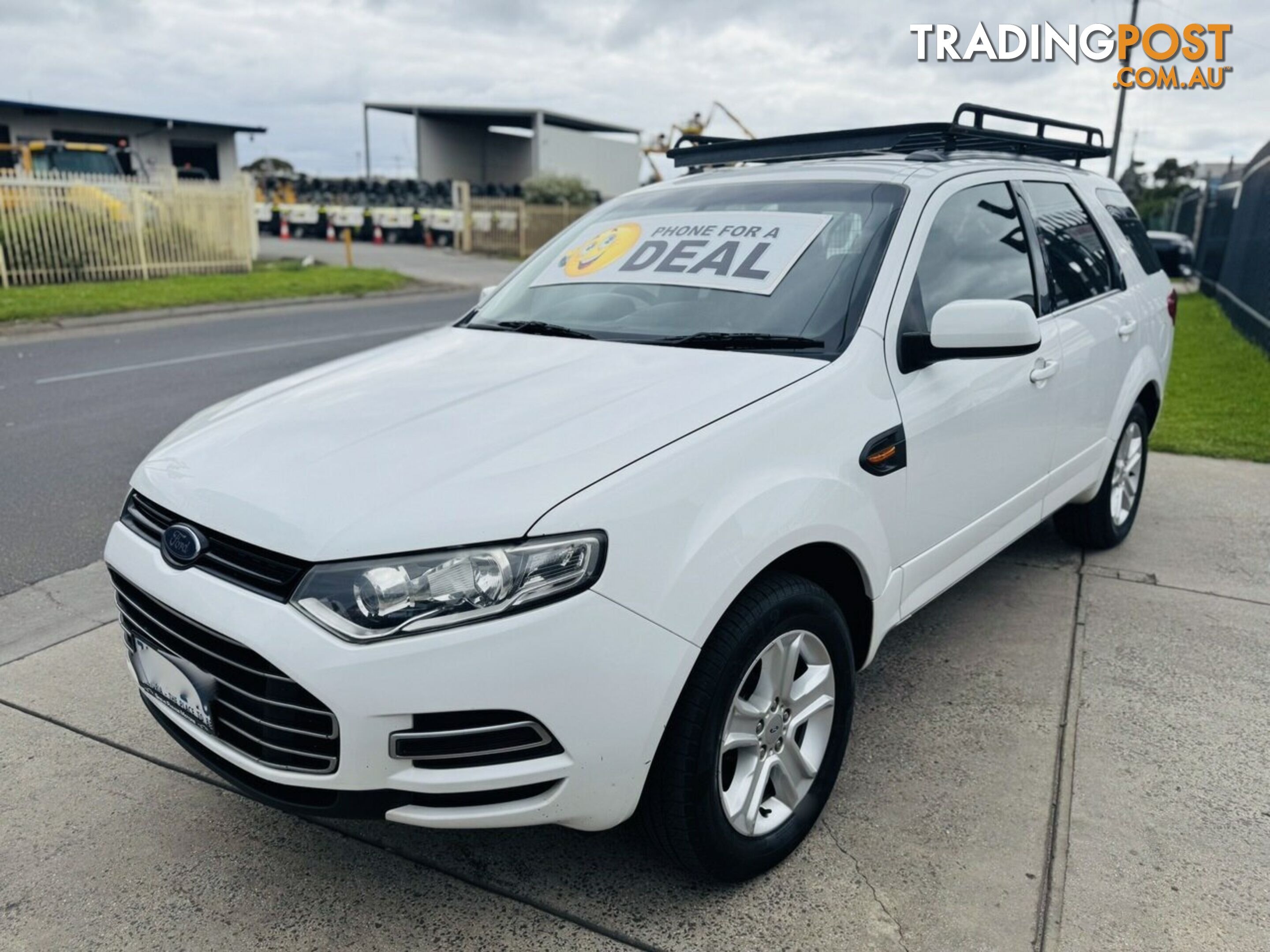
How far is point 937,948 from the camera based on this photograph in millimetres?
2266

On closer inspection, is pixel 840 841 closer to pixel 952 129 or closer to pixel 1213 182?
pixel 952 129

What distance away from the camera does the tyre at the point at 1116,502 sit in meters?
4.65

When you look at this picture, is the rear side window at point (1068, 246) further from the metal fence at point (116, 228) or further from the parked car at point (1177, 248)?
the parked car at point (1177, 248)

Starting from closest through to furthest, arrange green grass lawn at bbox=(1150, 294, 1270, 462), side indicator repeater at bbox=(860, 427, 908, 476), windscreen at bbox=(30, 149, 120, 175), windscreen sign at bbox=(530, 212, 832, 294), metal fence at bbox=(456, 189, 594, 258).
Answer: side indicator repeater at bbox=(860, 427, 908, 476), windscreen sign at bbox=(530, 212, 832, 294), green grass lawn at bbox=(1150, 294, 1270, 462), windscreen at bbox=(30, 149, 120, 175), metal fence at bbox=(456, 189, 594, 258)

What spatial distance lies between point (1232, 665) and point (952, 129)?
2.21 m

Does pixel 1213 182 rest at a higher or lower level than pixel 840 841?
higher

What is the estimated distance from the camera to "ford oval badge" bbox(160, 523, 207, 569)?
7.25ft

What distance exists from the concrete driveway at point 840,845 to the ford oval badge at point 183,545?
2.83 ft

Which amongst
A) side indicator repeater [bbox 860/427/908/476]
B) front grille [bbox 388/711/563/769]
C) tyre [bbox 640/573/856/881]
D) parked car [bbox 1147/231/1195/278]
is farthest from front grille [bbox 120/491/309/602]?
parked car [bbox 1147/231/1195/278]

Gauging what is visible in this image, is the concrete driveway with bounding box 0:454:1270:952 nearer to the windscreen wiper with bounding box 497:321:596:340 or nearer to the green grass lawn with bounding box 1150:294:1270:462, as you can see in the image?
the windscreen wiper with bounding box 497:321:596:340

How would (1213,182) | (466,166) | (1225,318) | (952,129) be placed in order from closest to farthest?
1. (952,129)
2. (1225,318)
3. (1213,182)
4. (466,166)

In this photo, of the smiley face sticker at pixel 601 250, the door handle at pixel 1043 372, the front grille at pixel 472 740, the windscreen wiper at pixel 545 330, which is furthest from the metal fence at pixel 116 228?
the front grille at pixel 472 740

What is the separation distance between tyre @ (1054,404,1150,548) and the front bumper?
3.25 meters

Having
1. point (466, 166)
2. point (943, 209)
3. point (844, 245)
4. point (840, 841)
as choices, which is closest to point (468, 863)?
point (840, 841)
